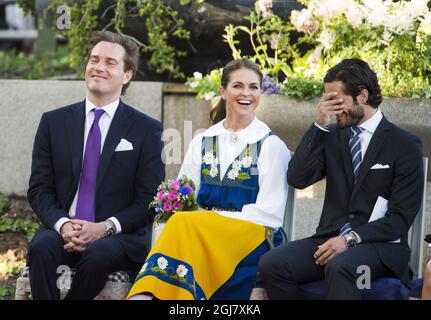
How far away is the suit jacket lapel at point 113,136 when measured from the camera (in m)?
5.32

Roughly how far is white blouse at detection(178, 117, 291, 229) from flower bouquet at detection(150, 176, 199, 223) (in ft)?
0.66

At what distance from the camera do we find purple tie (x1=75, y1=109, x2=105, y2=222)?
5309 millimetres

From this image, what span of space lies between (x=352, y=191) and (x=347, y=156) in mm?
205

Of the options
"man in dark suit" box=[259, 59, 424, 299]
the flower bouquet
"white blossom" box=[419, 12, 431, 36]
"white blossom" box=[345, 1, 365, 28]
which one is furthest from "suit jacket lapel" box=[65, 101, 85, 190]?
"white blossom" box=[419, 12, 431, 36]

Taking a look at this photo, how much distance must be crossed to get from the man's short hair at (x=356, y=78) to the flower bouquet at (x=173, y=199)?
0.99 meters

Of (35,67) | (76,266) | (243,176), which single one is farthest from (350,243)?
(35,67)

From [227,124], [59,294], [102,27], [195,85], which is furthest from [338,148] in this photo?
[102,27]

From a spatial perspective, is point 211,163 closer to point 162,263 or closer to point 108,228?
point 108,228

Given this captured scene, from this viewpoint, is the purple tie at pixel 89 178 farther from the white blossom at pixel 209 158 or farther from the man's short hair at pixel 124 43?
the white blossom at pixel 209 158

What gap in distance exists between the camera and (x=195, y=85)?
7.26 meters

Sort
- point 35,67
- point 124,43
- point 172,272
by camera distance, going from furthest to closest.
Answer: point 35,67
point 124,43
point 172,272

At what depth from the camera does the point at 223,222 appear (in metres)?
4.95
